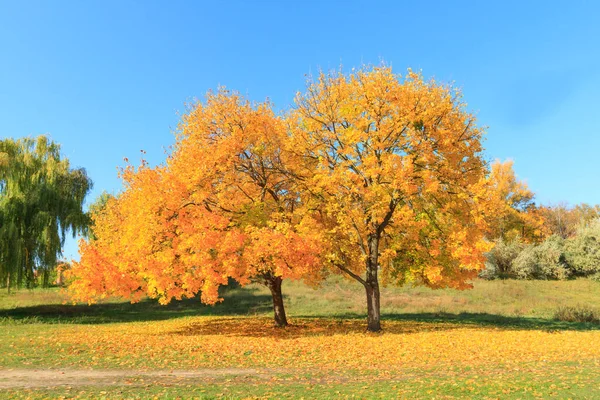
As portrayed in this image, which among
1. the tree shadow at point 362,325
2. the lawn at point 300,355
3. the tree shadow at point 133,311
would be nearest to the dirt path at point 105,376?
the lawn at point 300,355

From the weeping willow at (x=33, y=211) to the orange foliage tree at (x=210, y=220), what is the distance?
41.7 feet

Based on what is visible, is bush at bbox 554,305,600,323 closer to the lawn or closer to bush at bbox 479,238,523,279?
the lawn

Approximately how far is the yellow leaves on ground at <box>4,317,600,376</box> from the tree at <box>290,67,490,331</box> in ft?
11.7

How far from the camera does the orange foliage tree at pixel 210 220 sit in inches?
825

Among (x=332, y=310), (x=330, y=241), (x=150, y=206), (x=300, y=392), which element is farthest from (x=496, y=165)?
(x=300, y=392)

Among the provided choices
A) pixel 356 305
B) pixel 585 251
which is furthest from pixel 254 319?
pixel 585 251

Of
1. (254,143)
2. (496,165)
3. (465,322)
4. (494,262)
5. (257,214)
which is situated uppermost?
(496,165)

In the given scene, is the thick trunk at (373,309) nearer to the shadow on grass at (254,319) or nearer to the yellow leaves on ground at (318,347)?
the yellow leaves on ground at (318,347)

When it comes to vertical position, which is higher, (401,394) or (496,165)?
(496,165)

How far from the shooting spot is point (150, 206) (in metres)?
21.5

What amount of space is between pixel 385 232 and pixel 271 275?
7788 mm

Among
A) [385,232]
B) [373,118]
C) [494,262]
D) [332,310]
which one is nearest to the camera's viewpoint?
[373,118]

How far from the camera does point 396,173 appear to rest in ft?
67.6

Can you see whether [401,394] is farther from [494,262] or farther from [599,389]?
[494,262]
